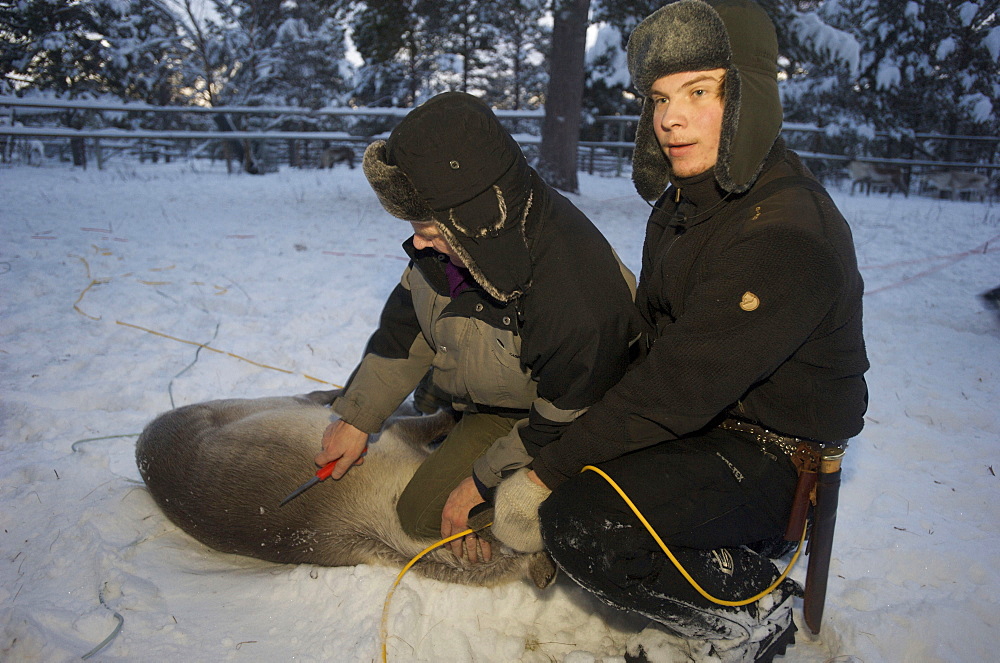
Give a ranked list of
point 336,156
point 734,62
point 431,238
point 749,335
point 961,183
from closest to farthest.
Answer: point 749,335, point 734,62, point 431,238, point 961,183, point 336,156

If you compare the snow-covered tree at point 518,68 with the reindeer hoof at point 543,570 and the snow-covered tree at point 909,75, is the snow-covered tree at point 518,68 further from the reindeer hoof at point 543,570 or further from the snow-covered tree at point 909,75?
the reindeer hoof at point 543,570

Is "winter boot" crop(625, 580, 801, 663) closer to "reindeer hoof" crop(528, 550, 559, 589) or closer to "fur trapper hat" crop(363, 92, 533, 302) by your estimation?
"reindeer hoof" crop(528, 550, 559, 589)

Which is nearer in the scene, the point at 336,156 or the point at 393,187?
the point at 393,187

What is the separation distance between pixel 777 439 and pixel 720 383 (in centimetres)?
44

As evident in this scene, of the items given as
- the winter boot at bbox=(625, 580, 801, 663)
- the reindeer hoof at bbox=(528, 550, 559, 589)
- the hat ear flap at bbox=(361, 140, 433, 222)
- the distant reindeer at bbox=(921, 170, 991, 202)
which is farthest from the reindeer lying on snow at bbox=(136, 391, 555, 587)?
the distant reindeer at bbox=(921, 170, 991, 202)

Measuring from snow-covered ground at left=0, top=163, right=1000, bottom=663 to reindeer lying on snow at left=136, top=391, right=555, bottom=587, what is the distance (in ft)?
0.26

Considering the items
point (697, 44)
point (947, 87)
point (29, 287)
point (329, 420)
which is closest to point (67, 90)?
point (29, 287)

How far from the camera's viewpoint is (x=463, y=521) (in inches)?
88.4

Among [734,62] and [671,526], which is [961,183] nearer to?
[734,62]

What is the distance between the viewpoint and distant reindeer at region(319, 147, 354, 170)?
17234 millimetres

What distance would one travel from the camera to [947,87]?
784 inches

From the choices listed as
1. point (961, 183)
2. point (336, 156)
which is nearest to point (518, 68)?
point (336, 156)

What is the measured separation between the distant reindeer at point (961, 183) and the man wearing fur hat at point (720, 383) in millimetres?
16397

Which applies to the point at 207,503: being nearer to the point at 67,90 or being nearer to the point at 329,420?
the point at 329,420
